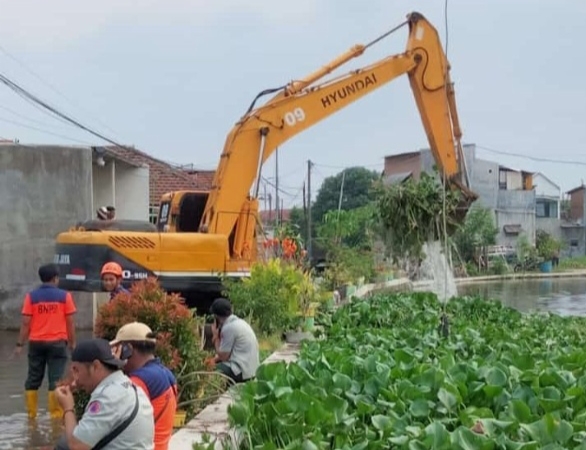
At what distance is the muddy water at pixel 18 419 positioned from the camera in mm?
8188

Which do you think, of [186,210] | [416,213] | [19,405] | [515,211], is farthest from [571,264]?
[19,405]

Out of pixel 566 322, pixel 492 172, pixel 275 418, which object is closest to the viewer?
pixel 275 418

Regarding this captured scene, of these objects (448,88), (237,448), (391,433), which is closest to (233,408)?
(237,448)

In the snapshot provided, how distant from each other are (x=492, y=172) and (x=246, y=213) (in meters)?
43.0

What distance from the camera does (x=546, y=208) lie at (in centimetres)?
6384

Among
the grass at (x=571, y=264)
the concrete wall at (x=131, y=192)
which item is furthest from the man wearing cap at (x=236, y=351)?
the grass at (x=571, y=264)

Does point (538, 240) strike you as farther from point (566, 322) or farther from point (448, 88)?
point (566, 322)

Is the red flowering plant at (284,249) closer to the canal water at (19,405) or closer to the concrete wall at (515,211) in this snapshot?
the canal water at (19,405)

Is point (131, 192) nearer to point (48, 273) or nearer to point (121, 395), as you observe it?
point (48, 273)

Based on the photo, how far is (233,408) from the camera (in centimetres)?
580

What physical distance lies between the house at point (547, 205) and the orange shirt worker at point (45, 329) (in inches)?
2132

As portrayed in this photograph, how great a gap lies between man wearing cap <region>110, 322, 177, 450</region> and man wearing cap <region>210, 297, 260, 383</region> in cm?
308

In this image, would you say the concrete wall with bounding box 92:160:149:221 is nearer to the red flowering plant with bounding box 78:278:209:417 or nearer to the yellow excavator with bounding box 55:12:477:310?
the yellow excavator with bounding box 55:12:477:310

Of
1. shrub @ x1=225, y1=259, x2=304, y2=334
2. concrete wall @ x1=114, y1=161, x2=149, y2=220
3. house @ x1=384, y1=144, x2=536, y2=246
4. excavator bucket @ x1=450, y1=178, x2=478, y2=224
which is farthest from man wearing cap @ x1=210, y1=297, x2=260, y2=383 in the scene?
house @ x1=384, y1=144, x2=536, y2=246
